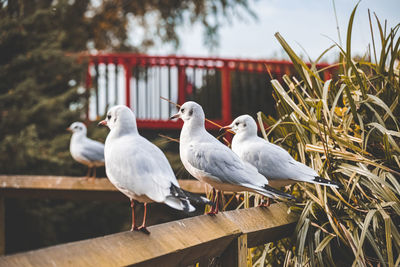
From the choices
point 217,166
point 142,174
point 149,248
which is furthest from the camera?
point 217,166

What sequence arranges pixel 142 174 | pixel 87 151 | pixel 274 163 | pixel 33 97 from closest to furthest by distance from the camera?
pixel 142 174 → pixel 274 163 → pixel 87 151 → pixel 33 97

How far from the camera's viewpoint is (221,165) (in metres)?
1.67

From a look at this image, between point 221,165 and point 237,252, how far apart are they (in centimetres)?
33

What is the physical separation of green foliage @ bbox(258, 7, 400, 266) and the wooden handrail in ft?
0.53

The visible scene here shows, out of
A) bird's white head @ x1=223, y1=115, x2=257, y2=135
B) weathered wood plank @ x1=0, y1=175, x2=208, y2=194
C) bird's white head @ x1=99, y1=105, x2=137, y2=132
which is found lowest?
weathered wood plank @ x1=0, y1=175, x2=208, y2=194

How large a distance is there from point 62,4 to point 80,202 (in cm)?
249

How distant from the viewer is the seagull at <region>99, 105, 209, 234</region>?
50.9 inches

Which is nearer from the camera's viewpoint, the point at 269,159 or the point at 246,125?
the point at 269,159

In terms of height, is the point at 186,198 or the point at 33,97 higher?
the point at 33,97

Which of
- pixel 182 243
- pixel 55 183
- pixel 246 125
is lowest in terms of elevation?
pixel 55 183

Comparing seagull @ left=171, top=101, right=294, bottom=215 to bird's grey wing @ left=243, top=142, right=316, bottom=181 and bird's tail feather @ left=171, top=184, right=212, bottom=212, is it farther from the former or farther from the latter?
bird's tail feather @ left=171, top=184, right=212, bottom=212

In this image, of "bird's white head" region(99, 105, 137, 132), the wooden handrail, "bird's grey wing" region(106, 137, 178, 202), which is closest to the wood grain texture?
the wooden handrail

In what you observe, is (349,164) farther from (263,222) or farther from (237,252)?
(237,252)

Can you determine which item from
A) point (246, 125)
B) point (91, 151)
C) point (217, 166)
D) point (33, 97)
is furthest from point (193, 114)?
point (33, 97)
